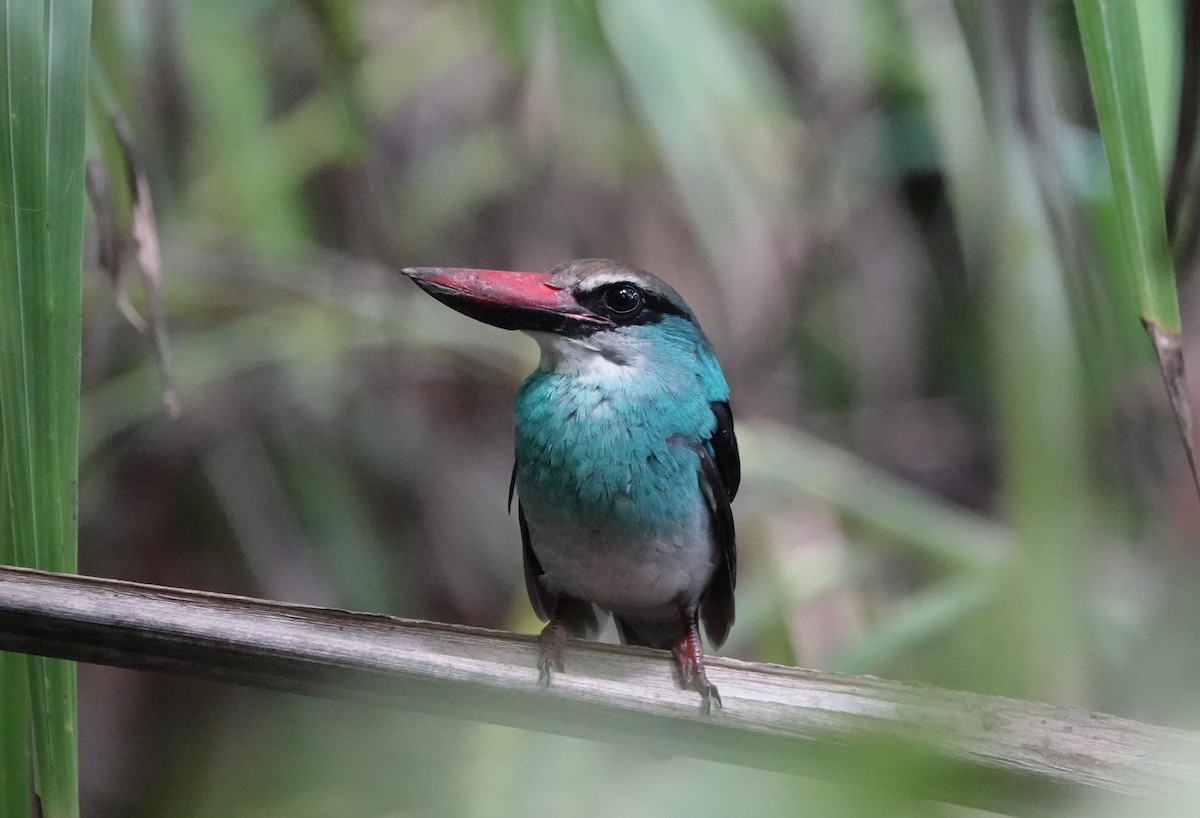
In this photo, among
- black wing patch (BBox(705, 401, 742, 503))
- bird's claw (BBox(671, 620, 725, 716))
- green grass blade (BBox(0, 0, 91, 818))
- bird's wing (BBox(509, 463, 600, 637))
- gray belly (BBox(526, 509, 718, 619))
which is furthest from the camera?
bird's wing (BBox(509, 463, 600, 637))

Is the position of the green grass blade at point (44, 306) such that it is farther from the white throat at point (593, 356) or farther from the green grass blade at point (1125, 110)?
the green grass blade at point (1125, 110)

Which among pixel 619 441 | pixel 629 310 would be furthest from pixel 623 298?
pixel 619 441

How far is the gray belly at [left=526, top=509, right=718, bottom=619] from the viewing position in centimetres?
184

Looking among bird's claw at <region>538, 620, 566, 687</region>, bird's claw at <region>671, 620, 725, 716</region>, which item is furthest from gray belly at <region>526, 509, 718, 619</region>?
bird's claw at <region>538, 620, 566, 687</region>

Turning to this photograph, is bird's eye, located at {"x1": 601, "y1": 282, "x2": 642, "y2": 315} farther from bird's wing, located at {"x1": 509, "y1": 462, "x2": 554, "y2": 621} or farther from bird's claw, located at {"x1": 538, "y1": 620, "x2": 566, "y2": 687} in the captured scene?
bird's claw, located at {"x1": 538, "y1": 620, "x2": 566, "y2": 687}

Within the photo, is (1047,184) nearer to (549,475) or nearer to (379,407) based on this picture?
(549,475)

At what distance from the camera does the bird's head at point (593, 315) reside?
1.71m

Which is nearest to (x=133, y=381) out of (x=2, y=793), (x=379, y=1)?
(x=379, y=1)

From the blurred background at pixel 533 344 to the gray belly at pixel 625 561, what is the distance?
0.29m

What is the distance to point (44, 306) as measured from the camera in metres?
1.12

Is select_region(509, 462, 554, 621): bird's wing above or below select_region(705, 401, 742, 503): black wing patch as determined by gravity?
below

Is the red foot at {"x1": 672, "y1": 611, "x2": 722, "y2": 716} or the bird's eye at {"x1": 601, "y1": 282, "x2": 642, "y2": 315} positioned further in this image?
the bird's eye at {"x1": 601, "y1": 282, "x2": 642, "y2": 315}

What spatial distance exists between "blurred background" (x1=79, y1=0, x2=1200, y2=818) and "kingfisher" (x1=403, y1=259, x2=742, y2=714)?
34 cm

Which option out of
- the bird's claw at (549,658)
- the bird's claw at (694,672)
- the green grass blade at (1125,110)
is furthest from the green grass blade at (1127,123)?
the bird's claw at (549,658)
